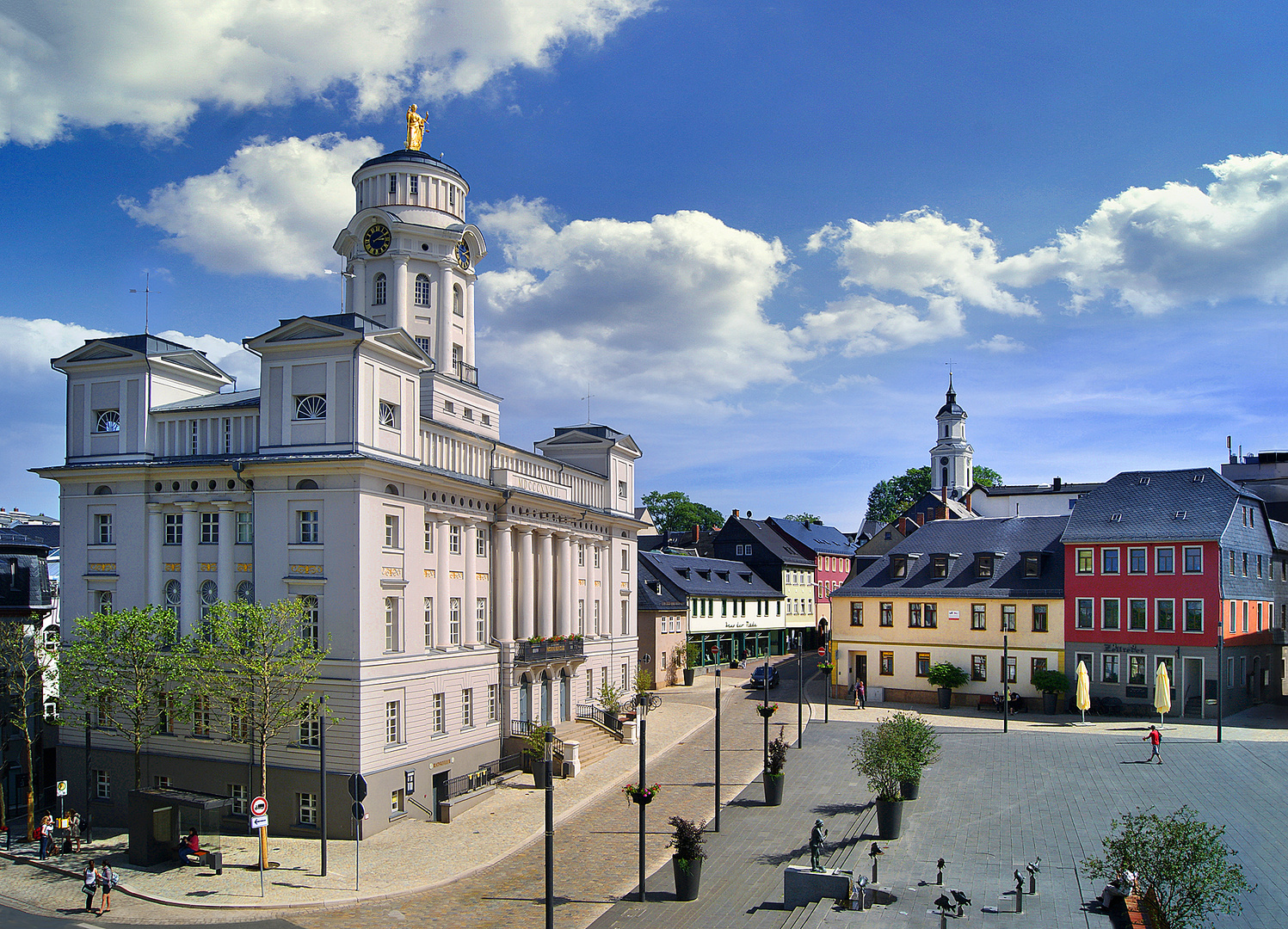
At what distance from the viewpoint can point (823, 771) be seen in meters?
39.2

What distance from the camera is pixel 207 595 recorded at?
3653cm

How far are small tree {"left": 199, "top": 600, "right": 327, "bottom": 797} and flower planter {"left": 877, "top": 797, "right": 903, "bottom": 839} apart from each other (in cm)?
1906

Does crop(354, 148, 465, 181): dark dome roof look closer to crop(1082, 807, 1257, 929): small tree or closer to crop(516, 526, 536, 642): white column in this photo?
crop(516, 526, 536, 642): white column

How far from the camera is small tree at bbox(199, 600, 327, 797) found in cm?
3167

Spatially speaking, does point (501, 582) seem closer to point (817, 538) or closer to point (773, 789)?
point (773, 789)

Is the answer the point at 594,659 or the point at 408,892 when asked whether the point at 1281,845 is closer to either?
the point at 408,892

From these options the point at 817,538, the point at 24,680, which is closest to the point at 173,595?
the point at 24,680

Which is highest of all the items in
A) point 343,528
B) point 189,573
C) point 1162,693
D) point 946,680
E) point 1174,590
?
point 343,528

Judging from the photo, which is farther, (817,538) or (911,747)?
(817,538)

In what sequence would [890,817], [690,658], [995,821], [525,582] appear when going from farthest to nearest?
[690,658]
[525,582]
[995,821]
[890,817]

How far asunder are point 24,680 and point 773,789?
3022 cm

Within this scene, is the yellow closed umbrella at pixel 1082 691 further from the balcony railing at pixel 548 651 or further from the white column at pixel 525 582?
the white column at pixel 525 582

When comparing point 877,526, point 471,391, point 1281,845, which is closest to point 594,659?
point 471,391

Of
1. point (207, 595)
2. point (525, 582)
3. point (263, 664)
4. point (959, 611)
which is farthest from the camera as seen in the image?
point (959, 611)
